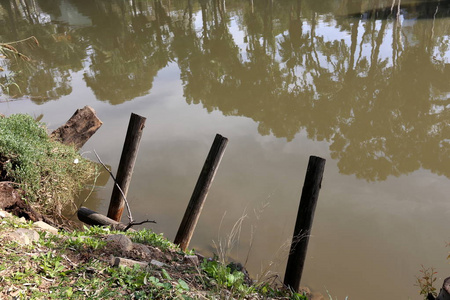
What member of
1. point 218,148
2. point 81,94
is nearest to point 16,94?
point 81,94

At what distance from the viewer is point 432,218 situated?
628 centimetres

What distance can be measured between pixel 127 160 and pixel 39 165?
1.40 m

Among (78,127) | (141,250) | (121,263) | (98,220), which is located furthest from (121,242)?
(78,127)

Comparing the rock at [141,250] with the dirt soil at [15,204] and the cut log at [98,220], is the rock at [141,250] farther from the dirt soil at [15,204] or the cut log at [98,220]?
the dirt soil at [15,204]

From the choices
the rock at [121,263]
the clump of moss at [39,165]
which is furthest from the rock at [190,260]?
the clump of moss at [39,165]

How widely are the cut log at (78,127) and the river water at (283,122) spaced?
36.5 inches

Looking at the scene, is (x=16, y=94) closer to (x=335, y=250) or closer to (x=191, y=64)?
(x=191, y=64)

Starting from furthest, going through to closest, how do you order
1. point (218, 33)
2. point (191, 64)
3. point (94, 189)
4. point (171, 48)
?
point (218, 33)
point (171, 48)
point (191, 64)
point (94, 189)

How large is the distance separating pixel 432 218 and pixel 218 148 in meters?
3.71

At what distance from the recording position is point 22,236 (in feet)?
11.4

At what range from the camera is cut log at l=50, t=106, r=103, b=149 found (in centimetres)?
726

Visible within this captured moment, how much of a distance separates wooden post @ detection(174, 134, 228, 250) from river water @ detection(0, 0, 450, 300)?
0.84m

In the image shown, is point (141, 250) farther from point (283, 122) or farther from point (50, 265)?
point (283, 122)

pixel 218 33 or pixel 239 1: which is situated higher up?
pixel 239 1
